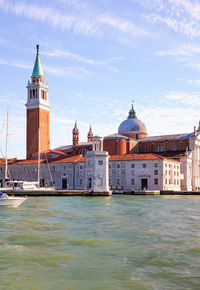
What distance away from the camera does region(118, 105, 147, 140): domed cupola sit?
62156 millimetres

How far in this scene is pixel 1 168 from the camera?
58.2 m

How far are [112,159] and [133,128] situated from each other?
45.5ft

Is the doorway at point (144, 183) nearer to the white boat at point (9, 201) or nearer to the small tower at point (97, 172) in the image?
the small tower at point (97, 172)

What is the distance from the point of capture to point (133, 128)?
6269 cm

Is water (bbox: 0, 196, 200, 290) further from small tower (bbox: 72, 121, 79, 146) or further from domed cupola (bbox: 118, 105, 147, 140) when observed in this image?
small tower (bbox: 72, 121, 79, 146)

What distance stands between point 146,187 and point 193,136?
41.7ft

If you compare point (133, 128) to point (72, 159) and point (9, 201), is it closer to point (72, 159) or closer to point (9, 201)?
point (72, 159)

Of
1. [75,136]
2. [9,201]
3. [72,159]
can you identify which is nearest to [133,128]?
[75,136]

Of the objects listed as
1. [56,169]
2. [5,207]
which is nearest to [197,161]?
[56,169]

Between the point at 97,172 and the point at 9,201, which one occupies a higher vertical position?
the point at 97,172

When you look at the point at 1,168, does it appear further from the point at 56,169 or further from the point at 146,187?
the point at 146,187

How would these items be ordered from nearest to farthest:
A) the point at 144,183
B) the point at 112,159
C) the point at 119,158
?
the point at 144,183 → the point at 119,158 → the point at 112,159

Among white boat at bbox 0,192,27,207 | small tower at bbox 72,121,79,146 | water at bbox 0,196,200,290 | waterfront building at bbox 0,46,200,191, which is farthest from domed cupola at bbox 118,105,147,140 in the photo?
water at bbox 0,196,200,290

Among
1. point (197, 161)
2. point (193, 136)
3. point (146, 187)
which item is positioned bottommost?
point (146, 187)
